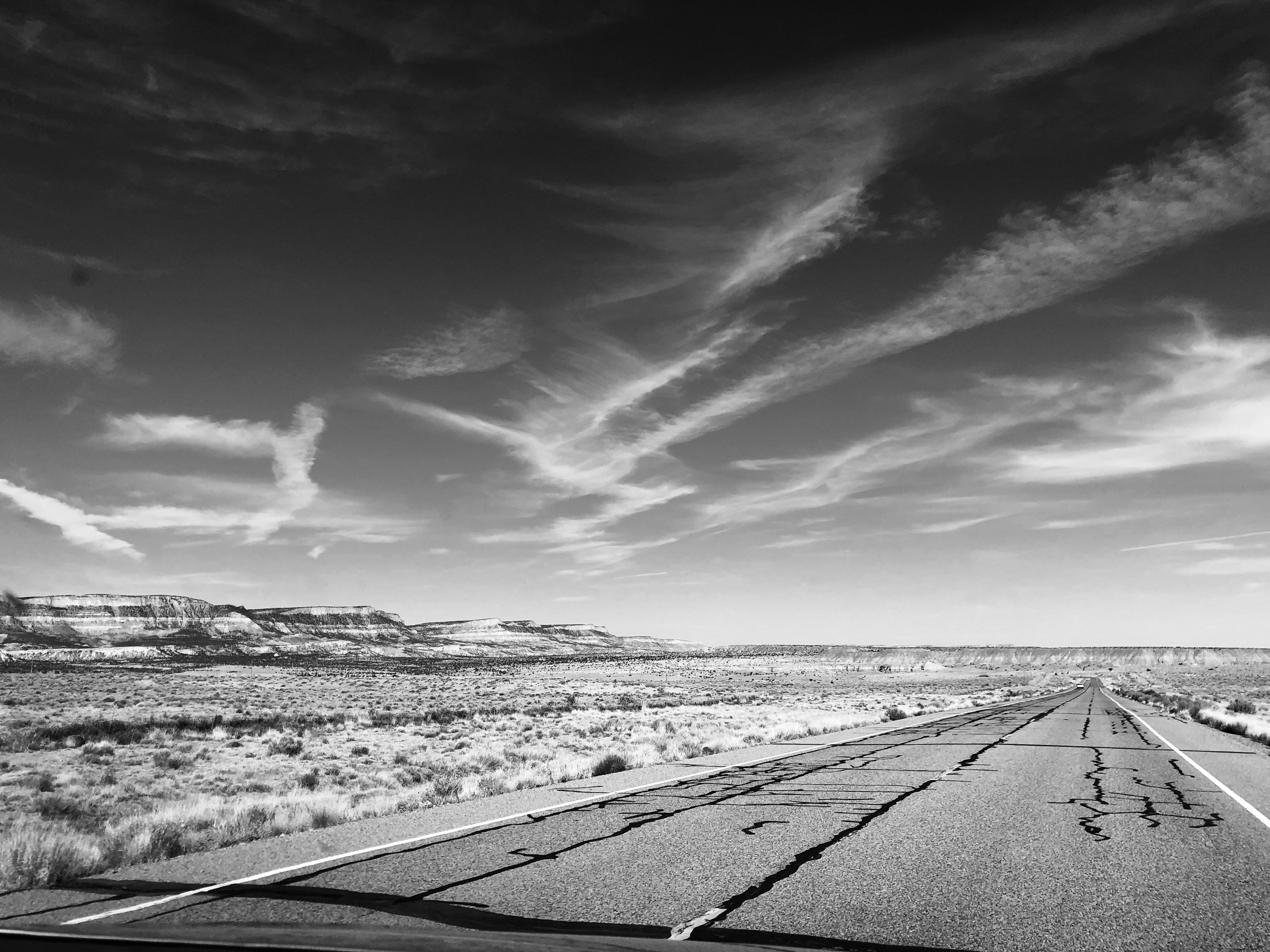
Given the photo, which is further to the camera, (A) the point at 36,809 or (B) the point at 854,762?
(B) the point at 854,762

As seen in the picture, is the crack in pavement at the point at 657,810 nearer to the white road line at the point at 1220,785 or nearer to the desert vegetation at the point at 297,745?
the desert vegetation at the point at 297,745

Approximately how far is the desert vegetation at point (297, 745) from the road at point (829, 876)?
2.99 metres

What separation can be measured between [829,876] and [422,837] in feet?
14.6

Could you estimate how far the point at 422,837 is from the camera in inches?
340

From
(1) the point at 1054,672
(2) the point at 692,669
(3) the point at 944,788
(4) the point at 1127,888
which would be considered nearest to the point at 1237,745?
(3) the point at 944,788

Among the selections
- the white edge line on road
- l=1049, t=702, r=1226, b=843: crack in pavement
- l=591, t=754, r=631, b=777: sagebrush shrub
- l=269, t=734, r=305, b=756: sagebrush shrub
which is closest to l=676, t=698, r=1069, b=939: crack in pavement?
l=1049, t=702, r=1226, b=843: crack in pavement

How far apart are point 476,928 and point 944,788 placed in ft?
30.1

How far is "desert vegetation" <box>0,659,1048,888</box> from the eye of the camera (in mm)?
10500

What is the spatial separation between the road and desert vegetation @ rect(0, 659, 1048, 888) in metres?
2.99

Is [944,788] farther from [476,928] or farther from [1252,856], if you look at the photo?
[476,928]

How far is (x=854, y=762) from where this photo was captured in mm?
16219

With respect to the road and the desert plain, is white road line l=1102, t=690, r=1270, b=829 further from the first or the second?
the desert plain

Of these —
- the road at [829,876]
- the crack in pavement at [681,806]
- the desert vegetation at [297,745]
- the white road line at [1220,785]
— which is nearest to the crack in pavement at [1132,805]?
the road at [829,876]

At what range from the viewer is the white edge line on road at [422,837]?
6008mm
